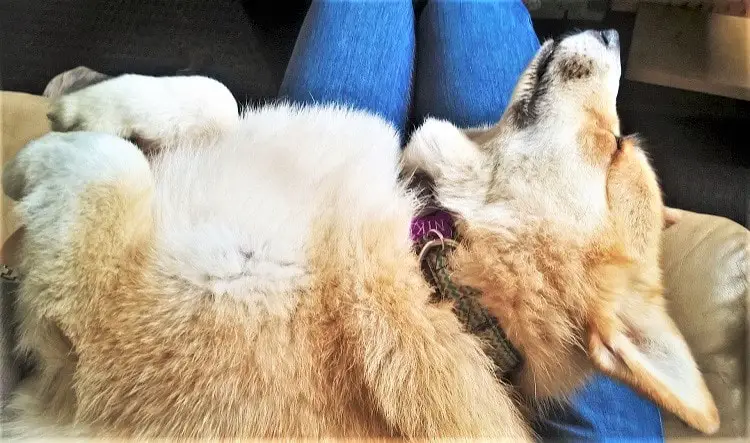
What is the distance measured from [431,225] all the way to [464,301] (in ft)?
0.37

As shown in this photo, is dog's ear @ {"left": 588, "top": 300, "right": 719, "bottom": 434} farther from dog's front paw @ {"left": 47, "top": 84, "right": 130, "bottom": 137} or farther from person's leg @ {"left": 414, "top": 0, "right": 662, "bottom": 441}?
dog's front paw @ {"left": 47, "top": 84, "right": 130, "bottom": 137}

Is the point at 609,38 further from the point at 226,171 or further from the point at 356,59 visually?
the point at 226,171

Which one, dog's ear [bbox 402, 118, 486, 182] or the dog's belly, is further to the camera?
dog's ear [bbox 402, 118, 486, 182]

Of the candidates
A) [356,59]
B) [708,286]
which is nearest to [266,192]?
[356,59]

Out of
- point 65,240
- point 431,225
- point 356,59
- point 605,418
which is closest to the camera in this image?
point 65,240

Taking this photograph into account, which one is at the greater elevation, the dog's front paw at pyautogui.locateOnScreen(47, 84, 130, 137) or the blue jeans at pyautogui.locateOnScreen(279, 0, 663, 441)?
the blue jeans at pyautogui.locateOnScreen(279, 0, 663, 441)

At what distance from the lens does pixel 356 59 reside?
3.09ft

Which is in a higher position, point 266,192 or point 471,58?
point 471,58

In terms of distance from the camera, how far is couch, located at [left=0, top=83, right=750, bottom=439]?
30.3 inches

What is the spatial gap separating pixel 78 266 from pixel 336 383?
0.31 m

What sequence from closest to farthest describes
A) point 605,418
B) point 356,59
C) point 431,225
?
point 431,225 < point 605,418 < point 356,59

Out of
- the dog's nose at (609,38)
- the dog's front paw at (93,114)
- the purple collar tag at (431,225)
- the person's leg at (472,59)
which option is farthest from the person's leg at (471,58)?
the dog's front paw at (93,114)

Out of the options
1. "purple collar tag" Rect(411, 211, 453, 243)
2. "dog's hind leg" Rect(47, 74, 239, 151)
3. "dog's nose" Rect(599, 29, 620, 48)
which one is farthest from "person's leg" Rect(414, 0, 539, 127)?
"dog's hind leg" Rect(47, 74, 239, 151)

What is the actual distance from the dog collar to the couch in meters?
0.28
